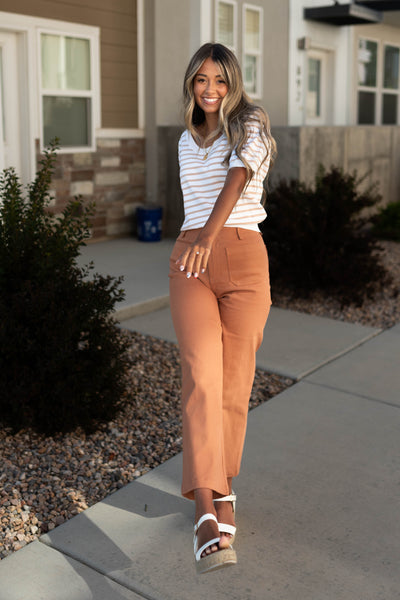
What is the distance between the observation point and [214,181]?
2.50 meters

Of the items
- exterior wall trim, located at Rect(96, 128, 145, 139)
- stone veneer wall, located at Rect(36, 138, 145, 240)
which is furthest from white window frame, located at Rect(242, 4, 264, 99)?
stone veneer wall, located at Rect(36, 138, 145, 240)

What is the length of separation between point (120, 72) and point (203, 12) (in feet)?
5.67

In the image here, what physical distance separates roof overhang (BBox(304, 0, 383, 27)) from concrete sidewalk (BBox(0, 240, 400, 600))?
856 centimetres

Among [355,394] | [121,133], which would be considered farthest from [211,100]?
[121,133]

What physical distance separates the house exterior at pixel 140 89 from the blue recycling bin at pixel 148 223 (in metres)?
0.27

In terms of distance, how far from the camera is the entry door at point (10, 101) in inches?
291

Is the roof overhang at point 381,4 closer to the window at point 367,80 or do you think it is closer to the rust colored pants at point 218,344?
the window at point 367,80

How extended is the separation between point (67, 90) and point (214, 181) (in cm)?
605

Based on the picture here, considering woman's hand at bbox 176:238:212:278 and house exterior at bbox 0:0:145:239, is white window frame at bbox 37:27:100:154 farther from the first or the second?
woman's hand at bbox 176:238:212:278

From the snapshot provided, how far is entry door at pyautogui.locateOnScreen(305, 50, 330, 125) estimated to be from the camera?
12023 millimetres

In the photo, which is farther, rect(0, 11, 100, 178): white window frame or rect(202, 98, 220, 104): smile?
rect(0, 11, 100, 178): white window frame

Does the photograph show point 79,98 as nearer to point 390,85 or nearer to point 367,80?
point 367,80

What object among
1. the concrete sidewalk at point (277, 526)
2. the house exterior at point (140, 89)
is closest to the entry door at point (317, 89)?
the house exterior at point (140, 89)

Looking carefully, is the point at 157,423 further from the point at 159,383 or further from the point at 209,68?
the point at 209,68
